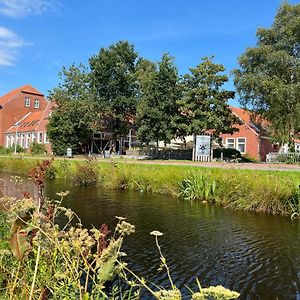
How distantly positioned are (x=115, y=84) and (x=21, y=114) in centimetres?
2552

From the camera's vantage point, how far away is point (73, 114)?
4225 centimetres

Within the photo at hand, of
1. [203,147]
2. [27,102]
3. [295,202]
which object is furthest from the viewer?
[27,102]

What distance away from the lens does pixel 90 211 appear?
11805mm

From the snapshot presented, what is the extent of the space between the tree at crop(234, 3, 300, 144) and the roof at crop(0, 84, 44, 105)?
134ft

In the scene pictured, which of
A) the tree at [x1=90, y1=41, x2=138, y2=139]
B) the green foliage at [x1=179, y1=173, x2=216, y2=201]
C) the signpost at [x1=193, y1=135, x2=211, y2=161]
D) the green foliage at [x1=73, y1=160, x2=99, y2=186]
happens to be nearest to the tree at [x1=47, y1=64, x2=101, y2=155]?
the tree at [x1=90, y1=41, x2=138, y2=139]

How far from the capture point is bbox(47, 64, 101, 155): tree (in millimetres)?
42062

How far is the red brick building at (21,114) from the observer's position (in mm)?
56688

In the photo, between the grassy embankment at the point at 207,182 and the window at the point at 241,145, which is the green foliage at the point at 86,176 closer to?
the grassy embankment at the point at 207,182


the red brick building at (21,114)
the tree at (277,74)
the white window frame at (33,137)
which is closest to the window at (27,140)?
the red brick building at (21,114)

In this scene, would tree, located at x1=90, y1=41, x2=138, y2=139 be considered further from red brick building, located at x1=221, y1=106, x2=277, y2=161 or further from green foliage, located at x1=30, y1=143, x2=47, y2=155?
Result: red brick building, located at x1=221, y1=106, x2=277, y2=161

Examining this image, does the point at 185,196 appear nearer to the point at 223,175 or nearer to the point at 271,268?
the point at 223,175

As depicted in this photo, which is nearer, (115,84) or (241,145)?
(241,145)

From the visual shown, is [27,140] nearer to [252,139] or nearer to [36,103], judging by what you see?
[36,103]

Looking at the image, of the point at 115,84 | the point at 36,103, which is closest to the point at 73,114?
the point at 115,84
